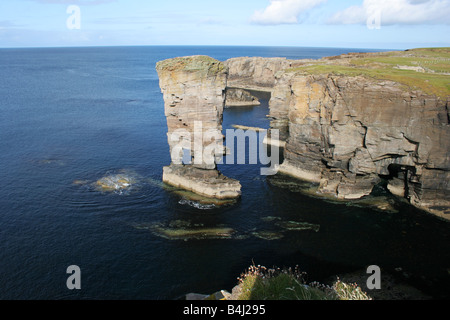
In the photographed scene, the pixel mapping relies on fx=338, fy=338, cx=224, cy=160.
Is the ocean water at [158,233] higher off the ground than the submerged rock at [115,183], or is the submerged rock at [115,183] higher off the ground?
the submerged rock at [115,183]

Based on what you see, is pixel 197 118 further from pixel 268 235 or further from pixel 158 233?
pixel 268 235

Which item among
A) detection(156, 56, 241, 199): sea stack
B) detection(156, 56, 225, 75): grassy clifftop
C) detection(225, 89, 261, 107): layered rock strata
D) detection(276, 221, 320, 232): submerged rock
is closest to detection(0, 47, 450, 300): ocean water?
detection(276, 221, 320, 232): submerged rock

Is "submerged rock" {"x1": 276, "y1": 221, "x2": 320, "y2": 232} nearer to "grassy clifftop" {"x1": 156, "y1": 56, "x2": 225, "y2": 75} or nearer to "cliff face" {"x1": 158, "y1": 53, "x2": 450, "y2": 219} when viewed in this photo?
"cliff face" {"x1": 158, "y1": 53, "x2": 450, "y2": 219}

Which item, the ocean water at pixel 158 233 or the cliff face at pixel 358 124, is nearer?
the ocean water at pixel 158 233

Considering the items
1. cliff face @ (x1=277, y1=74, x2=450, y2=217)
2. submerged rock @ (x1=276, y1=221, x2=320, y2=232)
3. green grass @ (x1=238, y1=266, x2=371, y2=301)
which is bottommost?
submerged rock @ (x1=276, y1=221, x2=320, y2=232)

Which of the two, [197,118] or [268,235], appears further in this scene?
[197,118]

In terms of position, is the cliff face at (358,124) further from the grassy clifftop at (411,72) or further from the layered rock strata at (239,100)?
the layered rock strata at (239,100)

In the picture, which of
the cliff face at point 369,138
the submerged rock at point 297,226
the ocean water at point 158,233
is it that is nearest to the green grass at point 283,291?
the ocean water at point 158,233

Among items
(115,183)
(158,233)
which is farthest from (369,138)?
(115,183)
